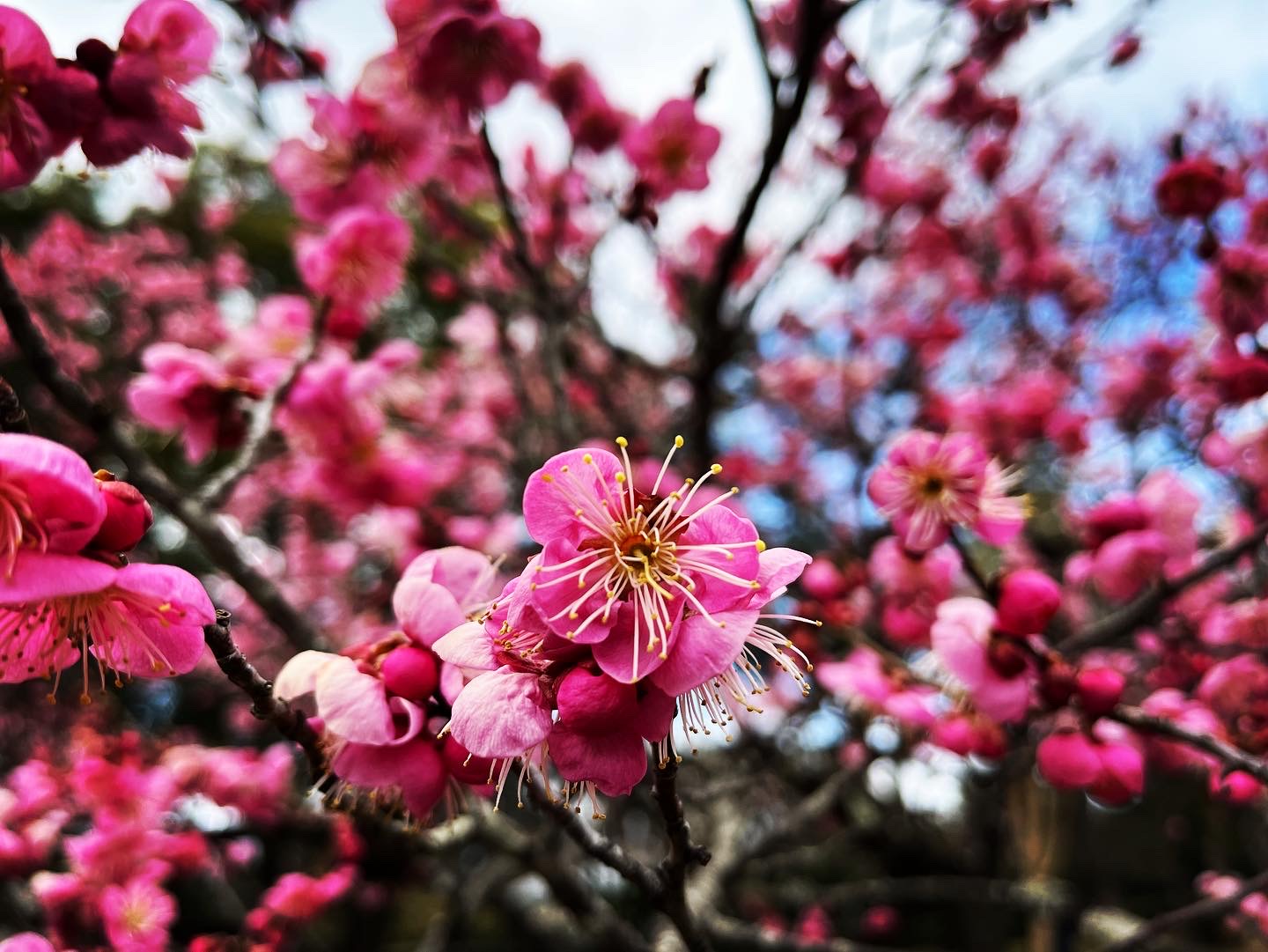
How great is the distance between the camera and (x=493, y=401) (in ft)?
13.7

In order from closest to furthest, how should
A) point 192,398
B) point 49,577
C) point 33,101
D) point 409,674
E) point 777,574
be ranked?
point 49,577 → point 777,574 → point 409,674 → point 33,101 → point 192,398

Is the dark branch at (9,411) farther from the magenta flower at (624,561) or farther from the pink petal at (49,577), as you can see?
the magenta flower at (624,561)

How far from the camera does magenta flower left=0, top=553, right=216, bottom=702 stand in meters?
0.68

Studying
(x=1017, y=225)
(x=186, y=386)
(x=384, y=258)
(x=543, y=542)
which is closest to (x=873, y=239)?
(x=1017, y=225)

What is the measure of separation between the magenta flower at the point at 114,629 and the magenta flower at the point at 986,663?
1.04 m

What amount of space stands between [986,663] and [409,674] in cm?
89

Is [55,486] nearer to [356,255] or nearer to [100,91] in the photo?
[100,91]

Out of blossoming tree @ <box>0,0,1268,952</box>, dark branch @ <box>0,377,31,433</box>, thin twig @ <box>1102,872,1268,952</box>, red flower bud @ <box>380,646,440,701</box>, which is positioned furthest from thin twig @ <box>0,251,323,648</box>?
thin twig @ <box>1102,872,1268,952</box>

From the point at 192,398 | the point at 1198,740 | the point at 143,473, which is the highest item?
the point at 192,398

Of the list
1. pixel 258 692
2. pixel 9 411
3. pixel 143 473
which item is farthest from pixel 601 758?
pixel 143 473

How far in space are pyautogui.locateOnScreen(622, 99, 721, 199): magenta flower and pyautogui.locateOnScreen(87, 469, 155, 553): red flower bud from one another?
1.58 metres

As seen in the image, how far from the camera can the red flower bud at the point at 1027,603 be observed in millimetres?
1158

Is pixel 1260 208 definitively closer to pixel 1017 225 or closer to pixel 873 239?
pixel 873 239

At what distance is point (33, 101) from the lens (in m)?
0.95
